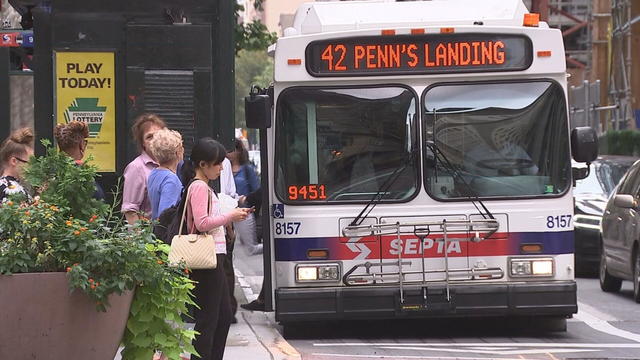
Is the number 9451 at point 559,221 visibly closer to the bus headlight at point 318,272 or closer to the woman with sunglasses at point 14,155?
the bus headlight at point 318,272

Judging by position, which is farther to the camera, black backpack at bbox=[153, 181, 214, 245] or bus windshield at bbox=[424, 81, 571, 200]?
bus windshield at bbox=[424, 81, 571, 200]

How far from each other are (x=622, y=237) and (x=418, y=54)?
5.75 metres

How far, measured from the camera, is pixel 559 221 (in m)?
11.5

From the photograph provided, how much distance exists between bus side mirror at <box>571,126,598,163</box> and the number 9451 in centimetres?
55

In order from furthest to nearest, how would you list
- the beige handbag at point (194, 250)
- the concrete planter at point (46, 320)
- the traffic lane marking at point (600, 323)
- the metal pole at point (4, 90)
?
the metal pole at point (4, 90)
the traffic lane marking at point (600, 323)
the beige handbag at point (194, 250)
the concrete planter at point (46, 320)

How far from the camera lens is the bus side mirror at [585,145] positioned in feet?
38.1

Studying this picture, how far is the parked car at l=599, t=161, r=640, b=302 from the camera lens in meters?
15.7

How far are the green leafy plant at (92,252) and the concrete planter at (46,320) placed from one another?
68mm

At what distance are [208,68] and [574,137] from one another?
3.26 m

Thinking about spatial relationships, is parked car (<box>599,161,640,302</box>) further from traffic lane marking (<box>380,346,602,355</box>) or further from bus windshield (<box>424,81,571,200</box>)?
traffic lane marking (<box>380,346,602,355</box>)

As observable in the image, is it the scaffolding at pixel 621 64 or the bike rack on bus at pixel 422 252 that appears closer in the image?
the bike rack on bus at pixel 422 252

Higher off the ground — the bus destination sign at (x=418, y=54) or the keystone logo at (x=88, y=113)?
the bus destination sign at (x=418, y=54)

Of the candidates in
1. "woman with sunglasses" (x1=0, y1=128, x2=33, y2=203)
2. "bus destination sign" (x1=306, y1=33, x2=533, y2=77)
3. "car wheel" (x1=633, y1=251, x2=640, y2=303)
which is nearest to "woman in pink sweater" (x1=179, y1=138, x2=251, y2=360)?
"woman with sunglasses" (x1=0, y1=128, x2=33, y2=203)

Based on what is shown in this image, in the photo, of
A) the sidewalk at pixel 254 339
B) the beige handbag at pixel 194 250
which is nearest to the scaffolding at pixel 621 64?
the sidewalk at pixel 254 339
